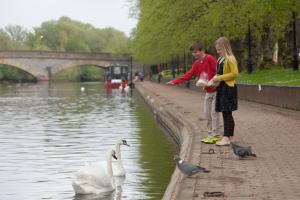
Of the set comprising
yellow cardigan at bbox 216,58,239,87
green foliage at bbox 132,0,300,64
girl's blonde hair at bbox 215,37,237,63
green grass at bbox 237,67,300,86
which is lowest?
green grass at bbox 237,67,300,86

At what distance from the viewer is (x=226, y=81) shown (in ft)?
43.9

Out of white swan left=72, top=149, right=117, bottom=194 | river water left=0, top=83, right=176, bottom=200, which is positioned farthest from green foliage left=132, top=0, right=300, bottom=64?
white swan left=72, top=149, right=117, bottom=194

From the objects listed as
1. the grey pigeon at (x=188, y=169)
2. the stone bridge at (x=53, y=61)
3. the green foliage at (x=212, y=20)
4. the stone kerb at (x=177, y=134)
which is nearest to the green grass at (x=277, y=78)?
the green foliage at (x=212, y=20)

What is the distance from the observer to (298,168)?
1095 cm

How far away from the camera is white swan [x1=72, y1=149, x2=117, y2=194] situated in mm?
11742

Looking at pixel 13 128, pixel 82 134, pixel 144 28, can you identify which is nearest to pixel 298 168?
pixel 82 134

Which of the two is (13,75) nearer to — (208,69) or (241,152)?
(208,69)

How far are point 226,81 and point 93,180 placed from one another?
3.16 m

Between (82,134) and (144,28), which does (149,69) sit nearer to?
(144,28)

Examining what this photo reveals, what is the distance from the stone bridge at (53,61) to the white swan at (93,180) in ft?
361

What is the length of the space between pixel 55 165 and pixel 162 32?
25060 mm

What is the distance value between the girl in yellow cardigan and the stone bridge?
109 meters

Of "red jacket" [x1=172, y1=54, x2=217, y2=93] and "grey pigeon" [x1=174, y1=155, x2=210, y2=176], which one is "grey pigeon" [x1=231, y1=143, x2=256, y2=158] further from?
"red jacket" [x1=172, y1=54, x2=217, y2=93]

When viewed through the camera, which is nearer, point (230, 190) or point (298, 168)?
point (230, 190)
